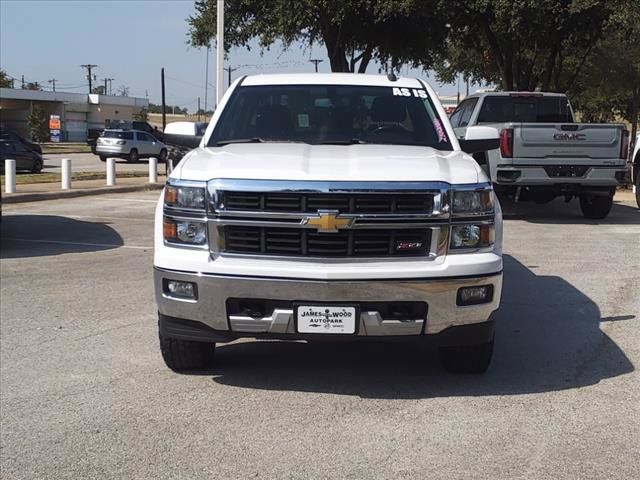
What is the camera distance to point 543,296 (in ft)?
25.3

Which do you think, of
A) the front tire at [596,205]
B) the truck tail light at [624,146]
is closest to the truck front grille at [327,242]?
the truck tail light at [624,146]

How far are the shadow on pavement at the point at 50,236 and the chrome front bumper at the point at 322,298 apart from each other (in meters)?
6.16

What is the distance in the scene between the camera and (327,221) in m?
4.47

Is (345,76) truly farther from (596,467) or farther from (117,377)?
(596,467)

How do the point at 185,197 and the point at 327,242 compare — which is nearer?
the point at 327,242

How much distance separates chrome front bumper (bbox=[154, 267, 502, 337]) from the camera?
4426 mm

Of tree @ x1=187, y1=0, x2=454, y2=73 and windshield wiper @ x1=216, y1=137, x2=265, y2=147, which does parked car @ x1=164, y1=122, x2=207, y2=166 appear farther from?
tree @ x1=187, y1=0, x2=454, y2=73

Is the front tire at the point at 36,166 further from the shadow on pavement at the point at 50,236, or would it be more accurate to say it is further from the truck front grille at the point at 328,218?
the truck front grille at the point at 328,218

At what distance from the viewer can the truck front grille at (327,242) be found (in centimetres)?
453

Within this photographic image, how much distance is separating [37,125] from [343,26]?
5071cm

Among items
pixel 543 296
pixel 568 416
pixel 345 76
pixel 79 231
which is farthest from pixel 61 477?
pixel 79 231

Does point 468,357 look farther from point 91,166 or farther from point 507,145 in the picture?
point 91,166

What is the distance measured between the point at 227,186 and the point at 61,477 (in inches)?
68.9

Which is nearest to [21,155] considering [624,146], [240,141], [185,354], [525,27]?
[525,27]
